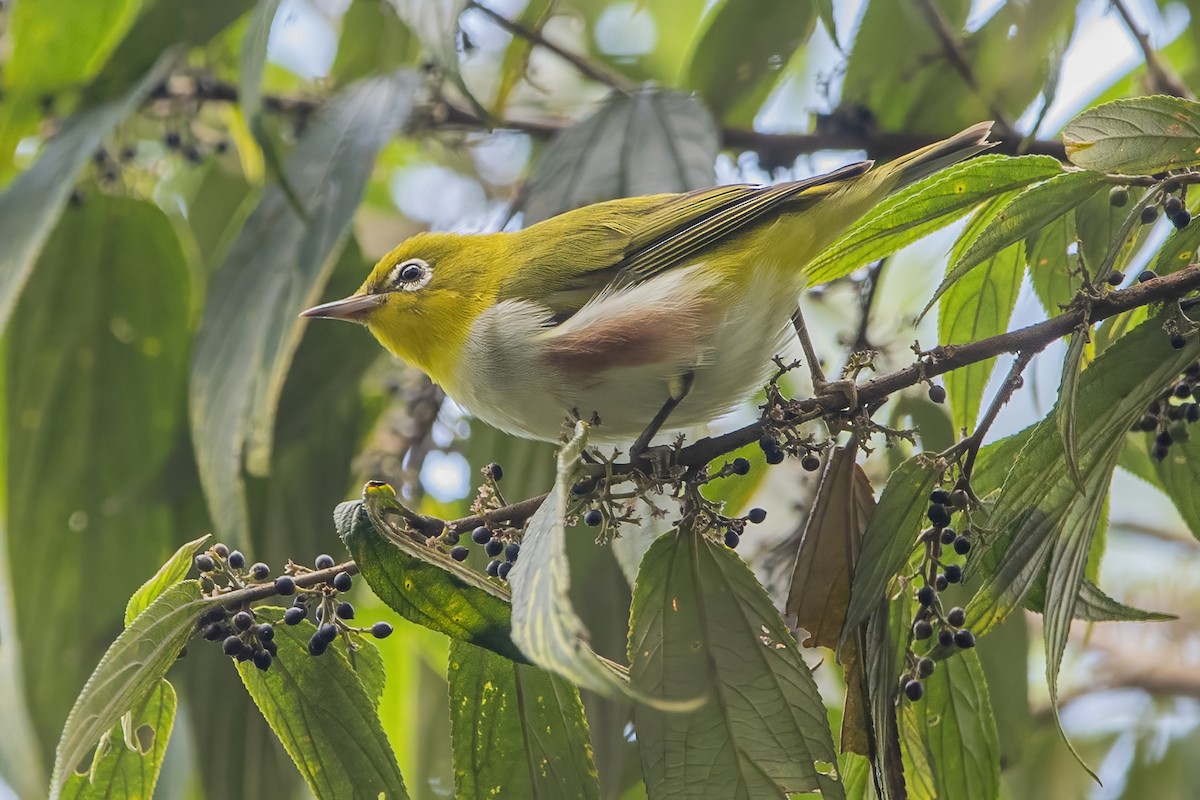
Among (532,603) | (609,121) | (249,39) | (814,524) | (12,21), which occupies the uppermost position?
(12,21)

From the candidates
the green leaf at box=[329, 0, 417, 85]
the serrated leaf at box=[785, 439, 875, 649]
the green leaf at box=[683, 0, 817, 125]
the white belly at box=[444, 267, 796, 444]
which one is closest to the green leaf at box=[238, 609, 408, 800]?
the serrated leaf at box=[785, 439, 875, 649]

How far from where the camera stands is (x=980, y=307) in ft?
7.08

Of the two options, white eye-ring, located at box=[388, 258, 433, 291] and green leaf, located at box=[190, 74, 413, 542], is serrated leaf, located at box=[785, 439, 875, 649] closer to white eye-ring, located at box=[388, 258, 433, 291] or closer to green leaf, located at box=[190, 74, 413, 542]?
green leaf, located at box=[190, 74, 413, 542]

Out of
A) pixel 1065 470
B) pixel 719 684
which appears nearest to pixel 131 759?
pixel 719 684

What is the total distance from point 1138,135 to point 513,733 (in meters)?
1.26

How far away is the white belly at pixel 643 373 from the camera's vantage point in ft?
7.98

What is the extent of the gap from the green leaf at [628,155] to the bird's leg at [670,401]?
0.60 meters

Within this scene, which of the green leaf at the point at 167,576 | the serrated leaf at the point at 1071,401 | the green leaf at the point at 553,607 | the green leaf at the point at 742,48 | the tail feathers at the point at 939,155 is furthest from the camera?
the green leaf at the point at 742,48

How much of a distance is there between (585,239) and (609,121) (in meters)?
0.61

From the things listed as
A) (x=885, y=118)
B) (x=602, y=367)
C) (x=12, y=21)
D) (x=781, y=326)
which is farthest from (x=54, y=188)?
(x=885, y=118)

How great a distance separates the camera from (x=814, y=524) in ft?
6.19

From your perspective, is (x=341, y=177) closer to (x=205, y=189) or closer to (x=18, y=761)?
(x=205, y=189)

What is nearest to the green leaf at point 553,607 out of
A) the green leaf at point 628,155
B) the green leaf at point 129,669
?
the green leaf at point 129,669

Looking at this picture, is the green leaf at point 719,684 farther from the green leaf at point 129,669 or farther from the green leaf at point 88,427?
the green leaf at point 88,427
